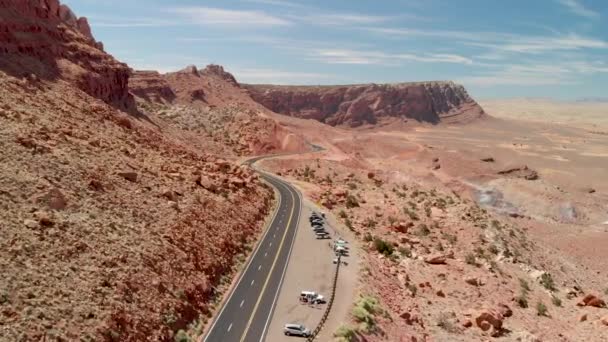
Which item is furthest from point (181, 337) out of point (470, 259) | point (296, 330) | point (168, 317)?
point (470, 259)

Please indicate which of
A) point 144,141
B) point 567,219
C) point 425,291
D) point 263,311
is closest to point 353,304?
point 263,311

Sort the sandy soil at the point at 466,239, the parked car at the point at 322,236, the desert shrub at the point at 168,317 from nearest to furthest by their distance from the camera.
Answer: the desert shrub at the point at 168,317 → the sandy soil at the point at 466,239 → the parked car at the point at 322,236

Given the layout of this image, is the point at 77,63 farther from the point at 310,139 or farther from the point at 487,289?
the point at 310,139

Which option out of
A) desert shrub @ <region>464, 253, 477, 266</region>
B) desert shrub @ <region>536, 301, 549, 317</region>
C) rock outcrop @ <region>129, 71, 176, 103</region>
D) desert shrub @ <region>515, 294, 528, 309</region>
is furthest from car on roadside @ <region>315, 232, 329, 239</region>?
rock outcrop @ <region>129, 71, 176, 103</region>

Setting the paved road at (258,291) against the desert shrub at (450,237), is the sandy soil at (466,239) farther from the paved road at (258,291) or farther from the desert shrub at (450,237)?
the paved road at (258,291)

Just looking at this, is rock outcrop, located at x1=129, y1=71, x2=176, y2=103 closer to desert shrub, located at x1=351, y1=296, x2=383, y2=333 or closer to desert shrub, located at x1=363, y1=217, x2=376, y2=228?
desert shrub, located at x1=363, y1=217, x2=376, y2=228

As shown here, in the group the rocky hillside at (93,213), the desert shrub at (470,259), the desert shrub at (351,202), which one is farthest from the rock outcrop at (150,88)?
the desert shrub at (470,259)
